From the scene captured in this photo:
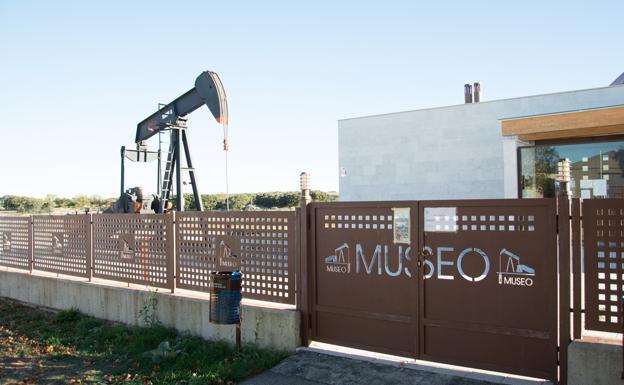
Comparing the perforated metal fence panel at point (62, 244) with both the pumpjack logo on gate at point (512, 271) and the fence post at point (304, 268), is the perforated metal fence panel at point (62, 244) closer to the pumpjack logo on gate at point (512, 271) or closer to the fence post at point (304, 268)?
the fence post at point (304, 268)

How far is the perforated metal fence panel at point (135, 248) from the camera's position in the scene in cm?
791

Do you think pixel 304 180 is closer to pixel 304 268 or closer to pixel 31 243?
pixel 304 268

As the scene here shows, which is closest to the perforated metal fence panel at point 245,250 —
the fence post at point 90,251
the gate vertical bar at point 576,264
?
the fence post at point 90,251

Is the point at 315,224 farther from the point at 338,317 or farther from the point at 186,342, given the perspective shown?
the point at 186,342

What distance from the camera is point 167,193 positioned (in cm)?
1730

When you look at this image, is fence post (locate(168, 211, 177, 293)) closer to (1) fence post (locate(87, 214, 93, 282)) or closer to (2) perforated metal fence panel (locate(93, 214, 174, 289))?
(2) perforated metal fence panel (locate(93, 214, 174, 289))

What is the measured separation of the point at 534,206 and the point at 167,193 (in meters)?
14.2

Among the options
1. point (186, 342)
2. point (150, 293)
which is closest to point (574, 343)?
point (186, 342)

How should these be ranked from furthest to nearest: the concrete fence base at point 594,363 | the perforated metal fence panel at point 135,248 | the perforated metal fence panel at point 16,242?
the perforated metal fence panel at point 16,242, the perforated metal fence panel at point 135,248, the concrete fence base at point 594,363

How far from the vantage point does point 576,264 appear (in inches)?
185

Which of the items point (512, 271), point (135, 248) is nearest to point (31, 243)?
point (135, 248)

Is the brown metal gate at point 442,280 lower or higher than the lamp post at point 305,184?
lower

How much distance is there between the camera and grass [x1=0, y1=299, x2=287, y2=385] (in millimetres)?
5887

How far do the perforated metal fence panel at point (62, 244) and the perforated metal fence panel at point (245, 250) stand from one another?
9.46 ft
